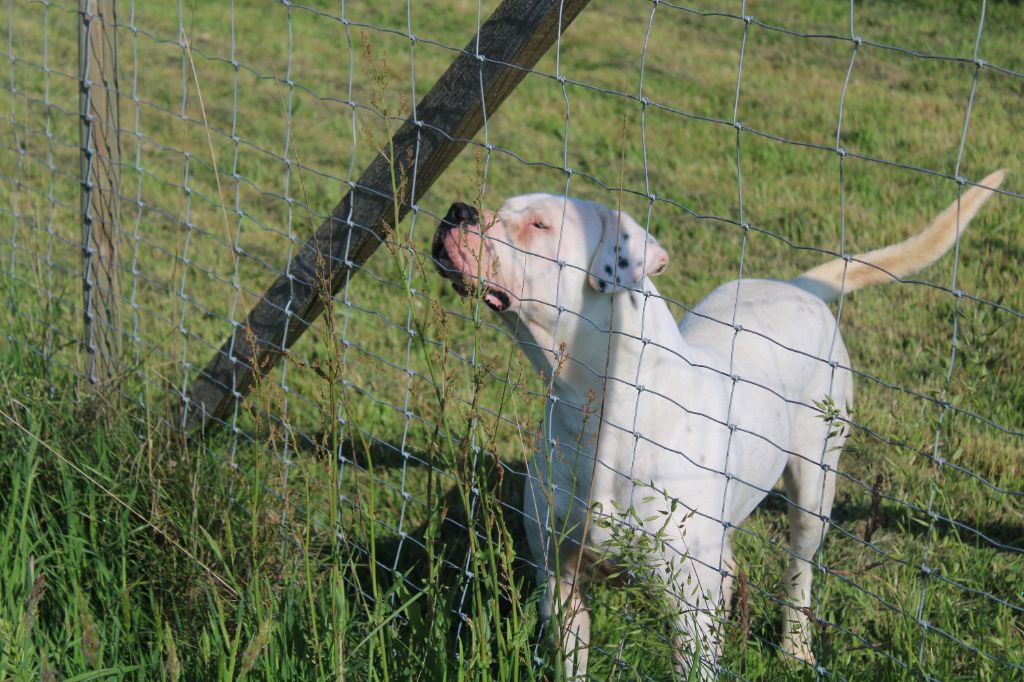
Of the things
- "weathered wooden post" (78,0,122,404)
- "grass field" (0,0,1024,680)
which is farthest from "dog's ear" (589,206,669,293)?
"weathered wooden post" (78,0,122,404)

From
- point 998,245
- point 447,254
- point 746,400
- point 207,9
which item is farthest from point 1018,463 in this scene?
point 207,9

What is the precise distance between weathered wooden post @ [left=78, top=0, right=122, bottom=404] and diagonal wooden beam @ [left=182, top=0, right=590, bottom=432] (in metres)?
0.32

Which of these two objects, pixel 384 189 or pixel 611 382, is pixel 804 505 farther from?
pixel 384 189

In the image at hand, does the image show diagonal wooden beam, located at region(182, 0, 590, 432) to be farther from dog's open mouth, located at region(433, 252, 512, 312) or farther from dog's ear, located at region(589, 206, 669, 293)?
dog's ear, located at region(589, 206, 669, 293)

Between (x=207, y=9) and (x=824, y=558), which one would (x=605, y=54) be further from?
(x=824, y=558)

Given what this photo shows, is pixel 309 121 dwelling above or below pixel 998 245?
above

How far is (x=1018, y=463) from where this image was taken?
3879mm

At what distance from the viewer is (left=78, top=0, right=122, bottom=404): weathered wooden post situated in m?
3.34

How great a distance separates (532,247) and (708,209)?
3.83 meters

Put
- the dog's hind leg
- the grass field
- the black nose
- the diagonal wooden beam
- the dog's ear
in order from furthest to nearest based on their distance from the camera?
the dog's hind leg
the black nose
the dog's ear
the diagonal wooden beam
the grass field

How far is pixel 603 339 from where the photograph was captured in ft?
8.61

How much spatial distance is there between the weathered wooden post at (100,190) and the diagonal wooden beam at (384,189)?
325 millimetres

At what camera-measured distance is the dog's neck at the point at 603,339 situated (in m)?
2.60

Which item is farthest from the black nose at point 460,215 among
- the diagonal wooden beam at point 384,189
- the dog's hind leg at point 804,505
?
the dog's hind leg at point 804,505
